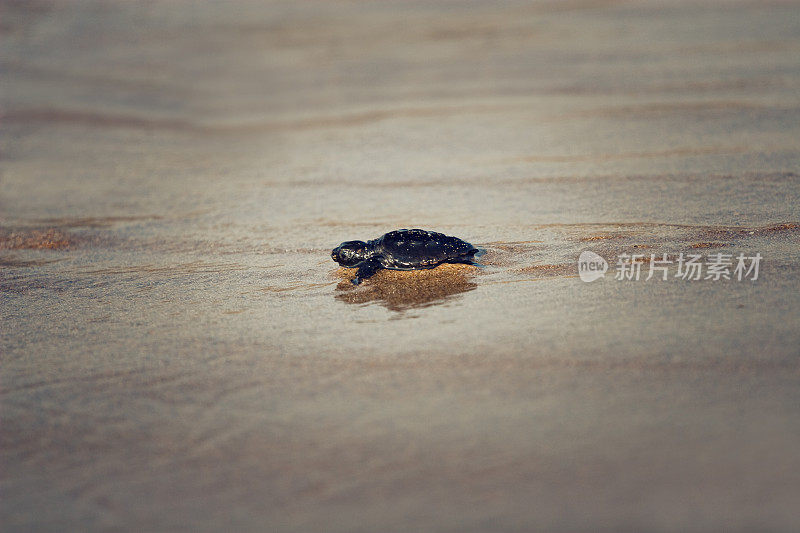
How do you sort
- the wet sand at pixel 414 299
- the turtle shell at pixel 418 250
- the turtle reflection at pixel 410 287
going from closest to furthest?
1. the wet sand at pixel 414 299
2. the turtle reflection at pixel 410 287
3. the turtle shell at pixel 418 250

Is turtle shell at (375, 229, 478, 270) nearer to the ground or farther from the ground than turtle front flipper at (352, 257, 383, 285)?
farther from the ground

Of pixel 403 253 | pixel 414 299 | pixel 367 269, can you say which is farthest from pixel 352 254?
pixel 414 299

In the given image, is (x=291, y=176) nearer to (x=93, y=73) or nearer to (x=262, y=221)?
(x=262, y=221)

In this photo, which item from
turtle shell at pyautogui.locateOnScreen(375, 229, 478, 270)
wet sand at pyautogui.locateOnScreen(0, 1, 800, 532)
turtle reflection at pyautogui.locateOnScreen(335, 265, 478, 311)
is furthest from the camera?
turtle shell at pyautogui.locateOnScreen(375, 229, 478, 270)

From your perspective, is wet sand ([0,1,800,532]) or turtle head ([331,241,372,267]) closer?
wet sand ([0,1,800,532])

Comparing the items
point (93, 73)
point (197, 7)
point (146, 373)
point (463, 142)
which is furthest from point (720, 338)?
point (197, 7)

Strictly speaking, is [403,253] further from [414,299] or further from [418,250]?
[414,299]
